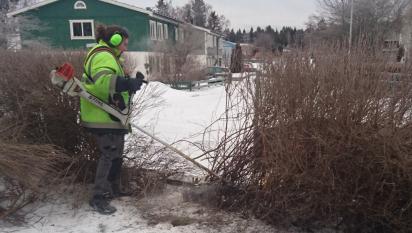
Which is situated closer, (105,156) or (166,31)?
(105,156)

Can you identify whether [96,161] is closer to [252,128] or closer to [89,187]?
[89,187]

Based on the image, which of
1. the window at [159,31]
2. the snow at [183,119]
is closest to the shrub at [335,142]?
the snow at [183,119]

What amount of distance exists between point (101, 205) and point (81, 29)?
2885 cm

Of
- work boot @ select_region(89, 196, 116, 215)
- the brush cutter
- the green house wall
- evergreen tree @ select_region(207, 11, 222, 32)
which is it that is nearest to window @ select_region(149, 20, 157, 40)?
the green house wall

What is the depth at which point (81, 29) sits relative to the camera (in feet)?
99.0

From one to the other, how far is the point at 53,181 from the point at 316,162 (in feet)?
8.44

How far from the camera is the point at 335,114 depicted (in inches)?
120

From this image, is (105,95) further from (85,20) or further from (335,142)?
(85,20)

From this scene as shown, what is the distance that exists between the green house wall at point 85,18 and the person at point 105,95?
1031 inches

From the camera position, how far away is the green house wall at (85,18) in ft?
97.0

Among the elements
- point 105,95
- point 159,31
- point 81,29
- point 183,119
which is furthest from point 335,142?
point 159,31

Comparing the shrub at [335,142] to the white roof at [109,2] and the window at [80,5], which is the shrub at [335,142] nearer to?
the white roof at [109,2]

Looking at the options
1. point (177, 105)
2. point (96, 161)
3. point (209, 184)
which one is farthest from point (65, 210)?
point (177, 105)

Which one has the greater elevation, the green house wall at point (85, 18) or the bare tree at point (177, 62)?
the green house wall at point (85, 18)
